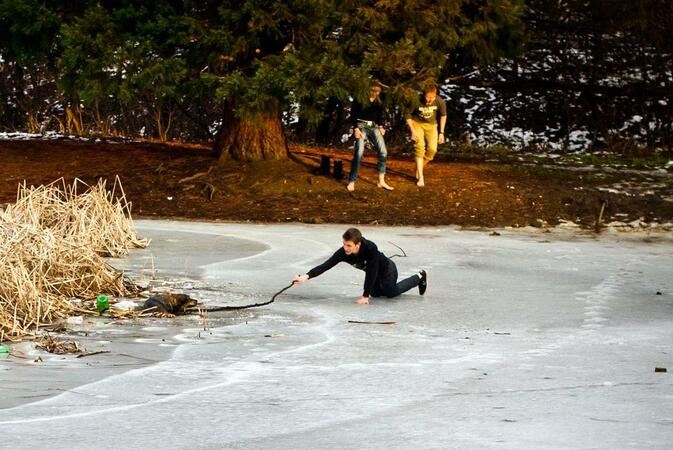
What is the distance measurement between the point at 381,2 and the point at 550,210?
4523 millimetres

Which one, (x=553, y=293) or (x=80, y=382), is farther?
(x=553, y=293)

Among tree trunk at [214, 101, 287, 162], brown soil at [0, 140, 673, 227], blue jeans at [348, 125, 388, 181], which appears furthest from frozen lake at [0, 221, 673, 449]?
tree trunk at [214, 101, 287, 162]

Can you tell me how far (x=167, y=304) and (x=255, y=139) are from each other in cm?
1328

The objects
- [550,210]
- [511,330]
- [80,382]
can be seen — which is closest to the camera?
[80,382]

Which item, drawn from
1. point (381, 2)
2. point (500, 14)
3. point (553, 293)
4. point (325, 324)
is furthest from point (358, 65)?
point (325, 324)

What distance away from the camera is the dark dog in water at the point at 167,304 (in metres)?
11.6

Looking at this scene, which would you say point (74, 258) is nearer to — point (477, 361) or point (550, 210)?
point (477, 361)

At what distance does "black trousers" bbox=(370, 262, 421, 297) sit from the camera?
12883mm

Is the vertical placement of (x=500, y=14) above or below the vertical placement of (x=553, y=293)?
above

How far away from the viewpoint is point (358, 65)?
23344mm

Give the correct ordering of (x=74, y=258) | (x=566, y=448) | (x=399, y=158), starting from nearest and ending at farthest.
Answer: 1. (x=566, y=448)
2. (x=74, y=258)
3. (x=399, y=158)

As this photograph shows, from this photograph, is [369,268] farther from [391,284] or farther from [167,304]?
[167,304]

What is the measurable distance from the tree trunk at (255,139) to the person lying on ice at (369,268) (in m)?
11.9

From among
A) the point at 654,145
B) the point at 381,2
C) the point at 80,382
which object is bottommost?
the point at 80,382
